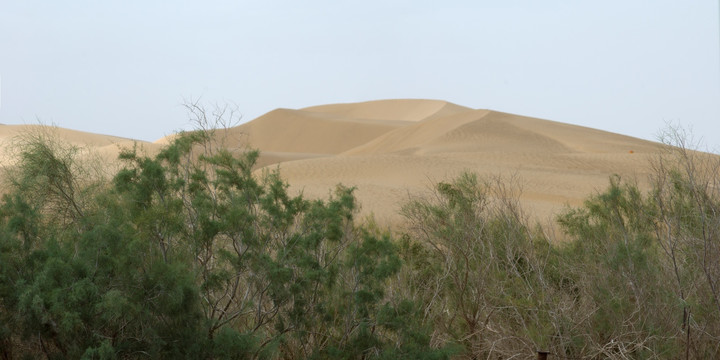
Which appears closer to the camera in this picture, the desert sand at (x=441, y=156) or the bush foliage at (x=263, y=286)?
the bush foliage at (x=263, y=286)

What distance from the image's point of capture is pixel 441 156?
3284cm

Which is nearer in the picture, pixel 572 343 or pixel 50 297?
pixel 50 297

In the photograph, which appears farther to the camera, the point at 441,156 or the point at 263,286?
the point at 441,156

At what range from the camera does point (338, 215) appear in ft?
21.8

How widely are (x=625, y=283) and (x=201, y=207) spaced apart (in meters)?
3.94

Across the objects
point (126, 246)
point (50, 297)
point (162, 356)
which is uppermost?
point (126, 246)

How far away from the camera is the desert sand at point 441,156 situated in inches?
880

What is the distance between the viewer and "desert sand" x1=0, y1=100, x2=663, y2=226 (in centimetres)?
2234

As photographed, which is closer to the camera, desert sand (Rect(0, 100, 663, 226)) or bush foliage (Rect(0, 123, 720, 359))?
bush foliage (Rect(0, 123, 720, 359))

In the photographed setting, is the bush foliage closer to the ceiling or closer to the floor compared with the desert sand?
closer to the floor

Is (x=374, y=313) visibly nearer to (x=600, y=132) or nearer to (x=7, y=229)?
(x=7, y=229)

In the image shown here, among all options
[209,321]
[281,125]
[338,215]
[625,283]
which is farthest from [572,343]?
[281,125]

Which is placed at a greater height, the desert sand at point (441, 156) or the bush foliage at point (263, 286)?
the desert sand at point (441, 156)

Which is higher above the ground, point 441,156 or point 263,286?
point 441,156
